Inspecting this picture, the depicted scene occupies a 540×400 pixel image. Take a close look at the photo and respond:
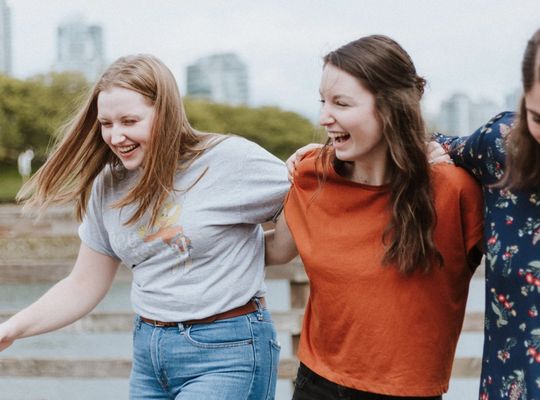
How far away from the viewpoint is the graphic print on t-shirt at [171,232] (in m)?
2.08

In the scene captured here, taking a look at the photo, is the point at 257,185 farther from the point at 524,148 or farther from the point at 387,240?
the point at 524,148

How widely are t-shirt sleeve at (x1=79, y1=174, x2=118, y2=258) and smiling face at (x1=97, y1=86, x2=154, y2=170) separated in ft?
0.68

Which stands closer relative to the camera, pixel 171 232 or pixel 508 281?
pixel 508 281

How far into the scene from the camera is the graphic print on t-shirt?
2.08 meters

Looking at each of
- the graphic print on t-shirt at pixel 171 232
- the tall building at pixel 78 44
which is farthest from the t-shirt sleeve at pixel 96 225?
the tall building at pixel 78 44

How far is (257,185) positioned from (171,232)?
23 cm

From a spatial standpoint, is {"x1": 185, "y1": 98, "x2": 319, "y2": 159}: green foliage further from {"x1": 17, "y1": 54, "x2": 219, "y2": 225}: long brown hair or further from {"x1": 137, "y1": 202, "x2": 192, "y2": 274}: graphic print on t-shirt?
{"x1": 137, "y1": 202, "x2": 192, "y2": 274}: graphic print on t-shirt

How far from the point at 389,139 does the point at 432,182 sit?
126 mm

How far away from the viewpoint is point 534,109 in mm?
1506

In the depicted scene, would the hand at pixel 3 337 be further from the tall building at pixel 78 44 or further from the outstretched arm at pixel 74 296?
the tall building at pixel 78 44

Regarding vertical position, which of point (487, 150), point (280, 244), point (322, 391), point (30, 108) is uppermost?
point (487, 150)

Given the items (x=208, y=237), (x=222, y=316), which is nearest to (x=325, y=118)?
(x=208, y=237)

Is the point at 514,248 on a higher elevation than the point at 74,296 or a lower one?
higher

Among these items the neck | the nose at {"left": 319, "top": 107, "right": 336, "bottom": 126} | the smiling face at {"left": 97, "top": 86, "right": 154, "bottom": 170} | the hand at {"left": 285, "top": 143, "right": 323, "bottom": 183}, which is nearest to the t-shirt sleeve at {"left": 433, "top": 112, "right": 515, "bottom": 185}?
the neck
